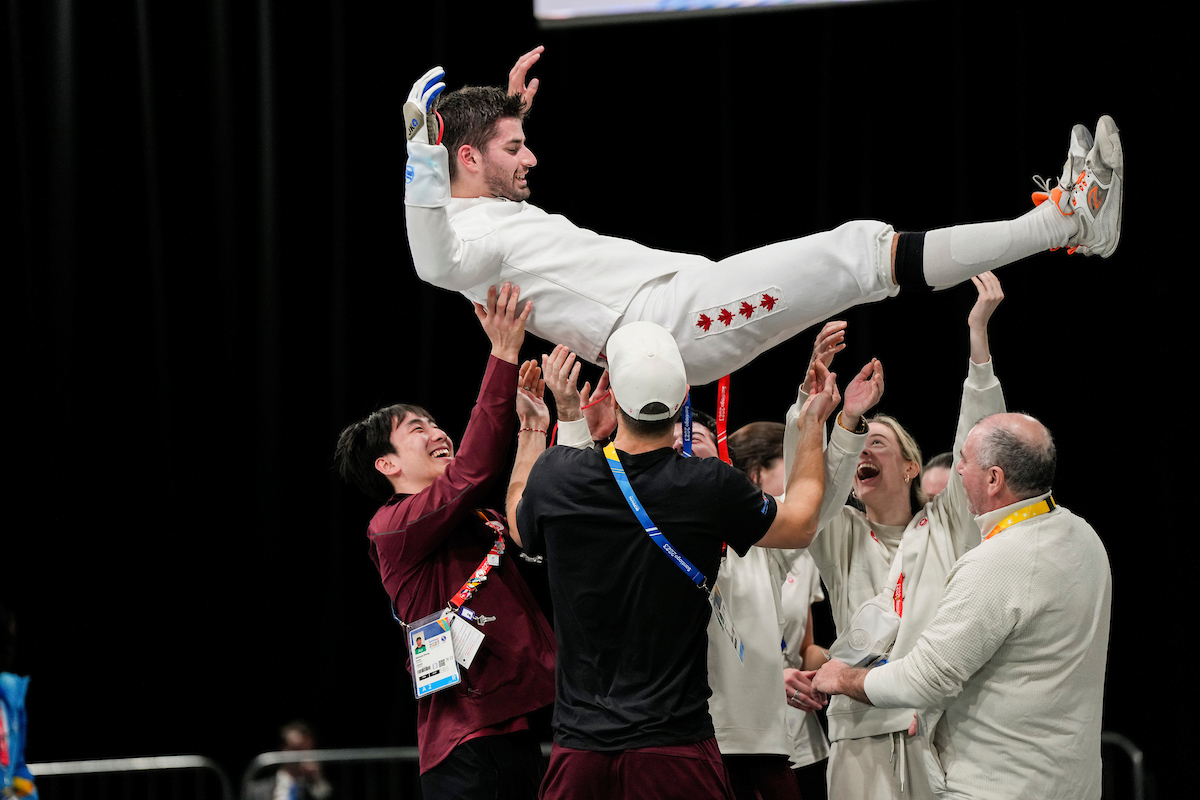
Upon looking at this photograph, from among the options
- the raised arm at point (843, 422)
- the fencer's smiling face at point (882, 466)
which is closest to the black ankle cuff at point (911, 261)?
the raised arm at point (843, 422)

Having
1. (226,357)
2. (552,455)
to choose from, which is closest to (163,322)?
(226,357)

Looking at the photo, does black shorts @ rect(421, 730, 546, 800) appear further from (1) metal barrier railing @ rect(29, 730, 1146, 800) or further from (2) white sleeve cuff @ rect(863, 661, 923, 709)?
(1) metal barrier railing @ rect(29, 730, 1146, 800)

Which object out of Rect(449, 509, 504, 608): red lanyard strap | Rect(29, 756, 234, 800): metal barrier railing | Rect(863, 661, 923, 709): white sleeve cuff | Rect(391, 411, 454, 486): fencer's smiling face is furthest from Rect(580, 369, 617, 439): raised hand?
Rect(29, 756, 234, 800): metal barrier railing

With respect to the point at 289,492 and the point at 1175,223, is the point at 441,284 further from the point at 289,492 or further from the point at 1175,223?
the point at 1175,223

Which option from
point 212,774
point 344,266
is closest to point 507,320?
point 344,266

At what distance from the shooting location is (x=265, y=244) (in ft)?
19.8

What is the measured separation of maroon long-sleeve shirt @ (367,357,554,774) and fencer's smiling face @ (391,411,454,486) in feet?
0.68

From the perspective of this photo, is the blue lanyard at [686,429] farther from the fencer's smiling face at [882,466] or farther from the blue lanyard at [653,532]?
the fencer's smiling face at [882,466]

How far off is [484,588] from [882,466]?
3.94 feet

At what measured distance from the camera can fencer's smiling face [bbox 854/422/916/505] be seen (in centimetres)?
331

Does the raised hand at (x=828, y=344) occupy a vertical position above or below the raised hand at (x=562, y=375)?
above

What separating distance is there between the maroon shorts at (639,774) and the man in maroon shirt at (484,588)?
0.55 metres

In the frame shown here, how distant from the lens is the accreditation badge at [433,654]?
2.73m

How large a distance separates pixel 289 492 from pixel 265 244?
1.28m
